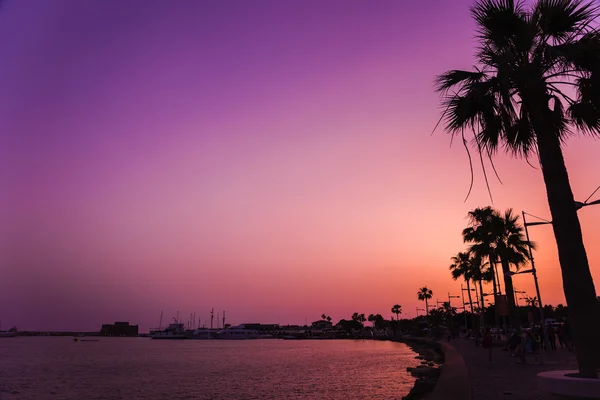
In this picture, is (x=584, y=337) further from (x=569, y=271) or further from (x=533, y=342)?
(x=533, y=342)

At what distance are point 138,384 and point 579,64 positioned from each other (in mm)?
36442

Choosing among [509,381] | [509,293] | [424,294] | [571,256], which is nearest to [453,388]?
[509,381]

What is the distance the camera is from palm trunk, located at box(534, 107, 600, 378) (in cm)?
932

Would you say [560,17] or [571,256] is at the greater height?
[560,17]

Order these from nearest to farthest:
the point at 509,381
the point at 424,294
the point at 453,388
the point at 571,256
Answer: the point at 571,256 → the point at 453,388 → the point at 509,381 → the point at 424,294

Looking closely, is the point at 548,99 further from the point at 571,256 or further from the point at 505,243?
the point at 505,243

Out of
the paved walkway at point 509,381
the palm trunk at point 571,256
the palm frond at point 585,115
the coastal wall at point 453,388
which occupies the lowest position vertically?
the paved walkway at point 509,381

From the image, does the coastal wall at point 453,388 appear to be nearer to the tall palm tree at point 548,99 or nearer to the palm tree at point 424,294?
the tall palm tree at point 548,99

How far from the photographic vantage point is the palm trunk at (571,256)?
30.6 ft

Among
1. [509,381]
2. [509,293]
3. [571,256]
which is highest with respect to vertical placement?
[509,293]

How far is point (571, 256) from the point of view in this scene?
9695 mm

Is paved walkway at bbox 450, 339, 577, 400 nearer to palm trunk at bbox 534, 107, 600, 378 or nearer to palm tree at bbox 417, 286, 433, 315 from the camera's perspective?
palm trunk at bbox 534, 107, 600, 378

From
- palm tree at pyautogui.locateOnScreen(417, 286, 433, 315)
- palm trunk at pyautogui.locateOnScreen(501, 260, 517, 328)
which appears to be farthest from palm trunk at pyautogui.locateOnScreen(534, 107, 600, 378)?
palm tree at pyautogui.locateOnScreen(417, 286, 433, 315)

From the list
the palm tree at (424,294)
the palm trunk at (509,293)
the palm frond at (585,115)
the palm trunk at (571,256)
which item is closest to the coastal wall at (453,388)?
the palm trunk at (571,256)
